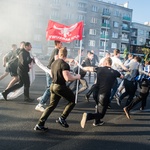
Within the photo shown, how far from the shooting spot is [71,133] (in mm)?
3844

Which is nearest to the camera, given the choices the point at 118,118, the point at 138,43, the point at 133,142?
the point at 133,142

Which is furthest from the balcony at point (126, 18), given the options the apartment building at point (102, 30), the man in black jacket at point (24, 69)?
the man in black jacket at point (24, 69)

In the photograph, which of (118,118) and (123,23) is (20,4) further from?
(123,23)

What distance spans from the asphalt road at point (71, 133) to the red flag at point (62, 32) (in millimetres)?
1768

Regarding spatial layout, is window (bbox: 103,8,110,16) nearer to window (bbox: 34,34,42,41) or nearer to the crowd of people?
window (bbox: 34,34,42,41)

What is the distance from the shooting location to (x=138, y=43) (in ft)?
176

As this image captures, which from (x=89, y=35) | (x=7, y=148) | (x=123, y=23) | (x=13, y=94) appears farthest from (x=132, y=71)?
(x=123, y=23)

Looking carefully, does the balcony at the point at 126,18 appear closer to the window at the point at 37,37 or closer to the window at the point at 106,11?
the window at the point at 106,11

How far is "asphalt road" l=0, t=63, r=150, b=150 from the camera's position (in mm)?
3326

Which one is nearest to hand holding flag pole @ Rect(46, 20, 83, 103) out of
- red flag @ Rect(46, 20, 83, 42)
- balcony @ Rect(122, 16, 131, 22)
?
red flag @ Rect(46, 20, 83, 42)

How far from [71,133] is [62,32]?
2.87m

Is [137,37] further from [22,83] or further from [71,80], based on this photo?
[71,80]

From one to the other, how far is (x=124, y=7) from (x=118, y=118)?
4886 cm

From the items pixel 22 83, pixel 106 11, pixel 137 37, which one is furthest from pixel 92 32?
pixel 22 83
